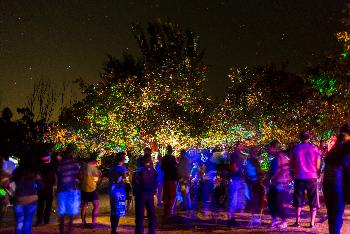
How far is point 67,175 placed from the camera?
10.9m

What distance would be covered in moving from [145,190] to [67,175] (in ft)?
6.52

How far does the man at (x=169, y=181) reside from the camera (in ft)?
47.7

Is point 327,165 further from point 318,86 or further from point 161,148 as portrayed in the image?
point 161,148

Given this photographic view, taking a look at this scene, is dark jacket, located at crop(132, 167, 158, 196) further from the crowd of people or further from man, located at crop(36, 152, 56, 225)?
man, located at crop(36, 152, 56, 225)

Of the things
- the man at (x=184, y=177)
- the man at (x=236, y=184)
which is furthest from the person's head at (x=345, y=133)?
the man at (x=184, y=177)

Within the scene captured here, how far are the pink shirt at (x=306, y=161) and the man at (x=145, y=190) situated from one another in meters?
3.11

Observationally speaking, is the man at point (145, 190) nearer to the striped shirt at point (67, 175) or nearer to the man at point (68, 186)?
the man at point (68, 186)

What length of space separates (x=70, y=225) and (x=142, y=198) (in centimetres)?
188

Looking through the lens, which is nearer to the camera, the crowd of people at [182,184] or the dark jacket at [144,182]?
the crowd of people at [182,184]

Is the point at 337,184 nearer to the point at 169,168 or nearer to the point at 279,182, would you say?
the point at 279,182

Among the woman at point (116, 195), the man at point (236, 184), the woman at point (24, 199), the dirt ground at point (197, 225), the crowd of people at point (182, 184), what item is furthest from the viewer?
the man at point (236, 184)

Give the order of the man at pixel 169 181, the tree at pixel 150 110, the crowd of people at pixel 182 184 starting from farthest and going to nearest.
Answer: the tree at pixel 150 110 → the man at pixel 169 181 → the crowd of people at pixel 182 184

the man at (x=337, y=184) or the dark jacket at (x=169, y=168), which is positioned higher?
the dark jacket at (x=169, y=168)

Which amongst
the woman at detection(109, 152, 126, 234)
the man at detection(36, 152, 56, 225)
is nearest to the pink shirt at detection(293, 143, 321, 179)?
the woman at detection(109, 152, 126, 234)
